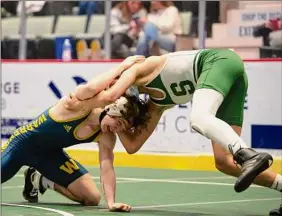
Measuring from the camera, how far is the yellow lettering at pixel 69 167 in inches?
369

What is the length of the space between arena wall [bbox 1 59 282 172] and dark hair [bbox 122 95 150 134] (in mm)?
4407

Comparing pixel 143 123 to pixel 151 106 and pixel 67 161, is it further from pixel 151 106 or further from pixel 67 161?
pixel 67 161

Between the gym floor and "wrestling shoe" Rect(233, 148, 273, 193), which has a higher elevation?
"wrestling shoe" Rect(233, 148, 273, 193)

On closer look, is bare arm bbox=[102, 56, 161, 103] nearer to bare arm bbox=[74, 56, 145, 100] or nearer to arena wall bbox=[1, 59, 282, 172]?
bare arm bbox=[74, 56, 145, 100]

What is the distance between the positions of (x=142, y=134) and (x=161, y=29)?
20.8ft

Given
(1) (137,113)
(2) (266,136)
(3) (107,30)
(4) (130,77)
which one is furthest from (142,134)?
(3) (107,30)

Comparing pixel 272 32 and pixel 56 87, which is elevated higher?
pixel 272 32

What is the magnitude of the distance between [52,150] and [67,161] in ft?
0.56

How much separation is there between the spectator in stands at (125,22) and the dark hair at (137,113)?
6.35 meters

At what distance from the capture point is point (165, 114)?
13711 millimetres

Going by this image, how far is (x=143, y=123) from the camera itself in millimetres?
8828

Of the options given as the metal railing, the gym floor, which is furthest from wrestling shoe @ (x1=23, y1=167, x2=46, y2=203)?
the metal railing

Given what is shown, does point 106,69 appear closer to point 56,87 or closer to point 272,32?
point 56,87

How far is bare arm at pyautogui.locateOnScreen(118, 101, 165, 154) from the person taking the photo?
8.89 meters
